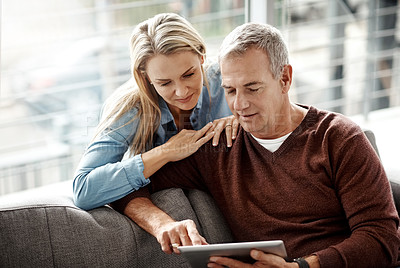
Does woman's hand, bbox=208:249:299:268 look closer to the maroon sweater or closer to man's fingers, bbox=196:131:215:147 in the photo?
the maroon sweater

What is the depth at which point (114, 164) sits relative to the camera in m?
1.84

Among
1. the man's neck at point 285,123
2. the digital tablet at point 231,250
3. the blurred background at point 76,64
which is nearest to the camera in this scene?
the digital tablet at point 231,250

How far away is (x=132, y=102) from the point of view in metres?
1.95

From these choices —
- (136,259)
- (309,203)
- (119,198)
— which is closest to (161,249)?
(136,259)

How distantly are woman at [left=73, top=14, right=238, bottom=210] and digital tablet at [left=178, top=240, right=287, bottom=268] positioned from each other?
41 cm

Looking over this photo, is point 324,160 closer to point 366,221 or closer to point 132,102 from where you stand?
point 366,221

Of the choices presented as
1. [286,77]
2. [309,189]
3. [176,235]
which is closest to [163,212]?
[176,235]

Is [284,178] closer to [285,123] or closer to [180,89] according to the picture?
[285,123]

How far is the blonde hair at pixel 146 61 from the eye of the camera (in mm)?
1818

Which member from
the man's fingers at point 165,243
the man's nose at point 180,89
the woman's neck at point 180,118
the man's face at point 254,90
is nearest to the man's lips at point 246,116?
the man's face at point 254,90

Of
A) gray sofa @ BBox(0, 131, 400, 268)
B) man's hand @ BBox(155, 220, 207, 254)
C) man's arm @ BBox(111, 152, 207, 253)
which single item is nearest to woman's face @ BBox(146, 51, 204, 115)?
man's arm @ BBox(111, 152, 207, 253)

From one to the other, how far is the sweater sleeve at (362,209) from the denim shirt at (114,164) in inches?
24.7

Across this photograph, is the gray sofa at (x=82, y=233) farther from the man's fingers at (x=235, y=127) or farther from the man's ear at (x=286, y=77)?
the man's ear at (x=286, y=77)

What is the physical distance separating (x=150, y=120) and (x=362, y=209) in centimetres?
82
